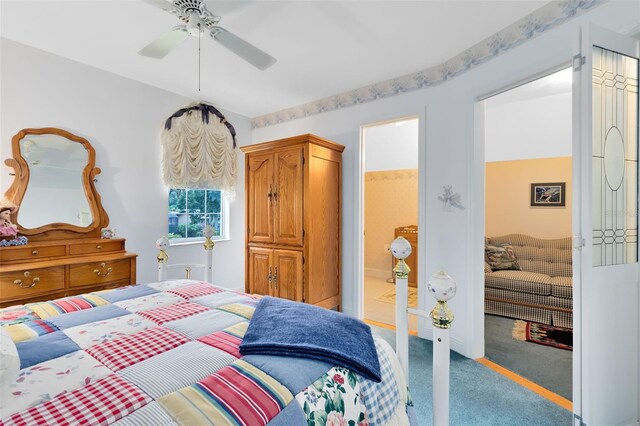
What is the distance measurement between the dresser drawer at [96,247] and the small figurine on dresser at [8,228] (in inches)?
12.4

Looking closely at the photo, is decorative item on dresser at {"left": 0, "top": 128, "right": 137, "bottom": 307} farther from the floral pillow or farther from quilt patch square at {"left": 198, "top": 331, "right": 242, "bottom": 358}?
the floral pillow

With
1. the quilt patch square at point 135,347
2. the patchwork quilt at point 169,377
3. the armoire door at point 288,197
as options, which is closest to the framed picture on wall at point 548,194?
the armoire door at point 288,197

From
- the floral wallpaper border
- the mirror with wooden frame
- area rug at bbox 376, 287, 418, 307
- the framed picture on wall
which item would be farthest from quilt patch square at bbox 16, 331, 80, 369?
the framed picture on wall

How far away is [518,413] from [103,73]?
14.5 feet

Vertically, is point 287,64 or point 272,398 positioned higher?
point 287,64

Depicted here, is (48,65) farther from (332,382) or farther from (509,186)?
(509,186)

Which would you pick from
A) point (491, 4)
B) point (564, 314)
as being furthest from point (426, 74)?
point (564, 314)

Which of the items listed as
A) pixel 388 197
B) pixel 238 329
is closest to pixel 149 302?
pixel 238 329

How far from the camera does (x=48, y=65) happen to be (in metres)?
2.58

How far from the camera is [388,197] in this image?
18.0ft

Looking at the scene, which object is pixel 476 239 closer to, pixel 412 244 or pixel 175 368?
pixel 412 244

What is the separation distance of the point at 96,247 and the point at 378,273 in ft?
14.4

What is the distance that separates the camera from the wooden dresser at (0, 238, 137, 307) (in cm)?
208

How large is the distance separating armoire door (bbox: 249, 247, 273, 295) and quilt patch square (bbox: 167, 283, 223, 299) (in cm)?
140
